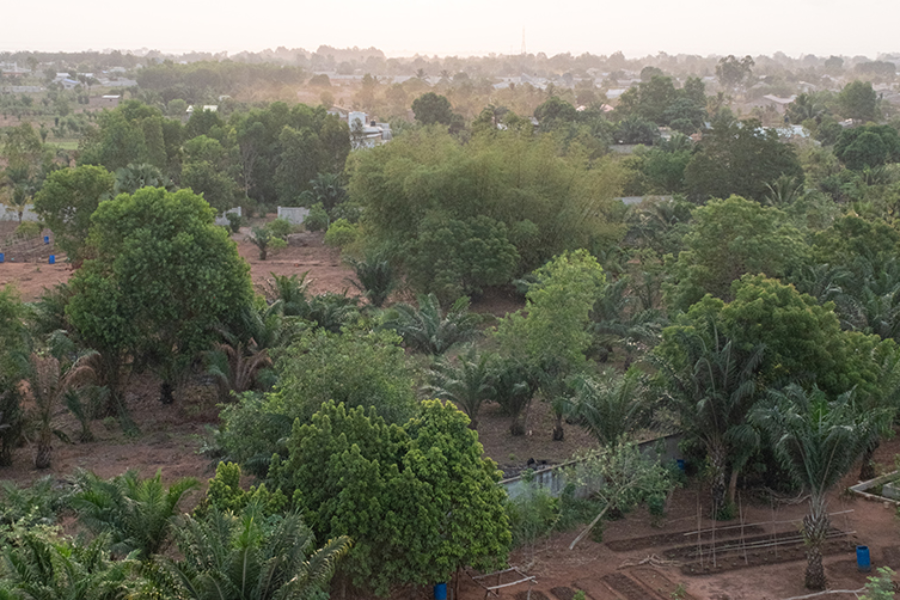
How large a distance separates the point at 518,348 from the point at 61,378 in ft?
29.8

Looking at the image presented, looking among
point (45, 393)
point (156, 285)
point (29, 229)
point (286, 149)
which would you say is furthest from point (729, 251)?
point (286, 149)

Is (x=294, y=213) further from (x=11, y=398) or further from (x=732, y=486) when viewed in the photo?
(x=732, y=486)

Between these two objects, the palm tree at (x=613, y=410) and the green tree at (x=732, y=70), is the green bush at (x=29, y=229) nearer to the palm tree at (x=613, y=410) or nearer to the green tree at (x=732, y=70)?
the palm tree at (x=613, y=410)

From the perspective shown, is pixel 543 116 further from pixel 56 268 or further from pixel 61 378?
pixel 61 378

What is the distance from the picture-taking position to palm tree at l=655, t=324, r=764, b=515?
13883mm

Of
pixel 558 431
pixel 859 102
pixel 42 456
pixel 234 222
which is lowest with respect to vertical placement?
pixel 558 431

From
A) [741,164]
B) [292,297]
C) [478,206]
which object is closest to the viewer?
[292,297]

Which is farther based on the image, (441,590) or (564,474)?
(564,474)

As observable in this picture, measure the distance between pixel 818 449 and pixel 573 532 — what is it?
404 cm

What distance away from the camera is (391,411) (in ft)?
42.3

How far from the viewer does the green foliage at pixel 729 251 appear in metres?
20.0

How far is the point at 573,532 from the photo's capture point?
14.0m

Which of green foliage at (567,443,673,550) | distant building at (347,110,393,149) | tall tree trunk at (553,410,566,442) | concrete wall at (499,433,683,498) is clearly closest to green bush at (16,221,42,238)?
distant building at (347,110,393,149)

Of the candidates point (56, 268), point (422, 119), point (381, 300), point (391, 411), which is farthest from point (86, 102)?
point (391, 411)
